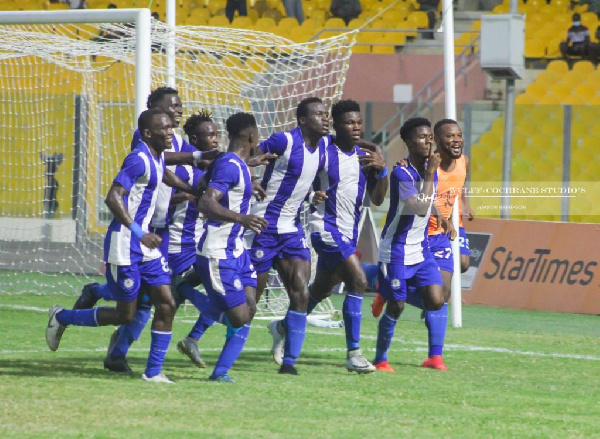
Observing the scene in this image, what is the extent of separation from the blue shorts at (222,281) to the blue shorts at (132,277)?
270mm

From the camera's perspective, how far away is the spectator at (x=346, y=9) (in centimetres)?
2391

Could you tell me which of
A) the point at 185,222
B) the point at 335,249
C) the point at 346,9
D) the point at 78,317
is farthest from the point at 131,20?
the point at 346,9

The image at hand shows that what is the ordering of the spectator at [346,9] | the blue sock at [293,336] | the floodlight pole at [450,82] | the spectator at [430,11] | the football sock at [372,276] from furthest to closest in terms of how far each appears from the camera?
the spectator at [346,9]
the spectator at [430,11]
the floodlight pole at [450,82]
the football sock at [372,276]
the blue sock at [293,336]

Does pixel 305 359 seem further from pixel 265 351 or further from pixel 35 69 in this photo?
pixel 35 69

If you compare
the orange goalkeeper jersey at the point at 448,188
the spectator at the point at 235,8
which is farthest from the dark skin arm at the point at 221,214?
the spectator at the point at 235,8

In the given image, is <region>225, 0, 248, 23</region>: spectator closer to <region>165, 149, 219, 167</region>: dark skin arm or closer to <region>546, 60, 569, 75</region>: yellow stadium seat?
<region>546, 60, 569, 75</region>: yellow stadium seat

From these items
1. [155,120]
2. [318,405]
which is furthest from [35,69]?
[318,405]

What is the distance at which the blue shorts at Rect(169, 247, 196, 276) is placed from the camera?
928 centimetres

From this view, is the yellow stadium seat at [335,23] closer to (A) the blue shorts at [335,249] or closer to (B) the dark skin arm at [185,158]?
(A) the blue shorts at [335,249]

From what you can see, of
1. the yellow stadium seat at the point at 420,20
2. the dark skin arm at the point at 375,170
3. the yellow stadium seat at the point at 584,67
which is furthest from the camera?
the yellow stadium seat at the point at 420,20

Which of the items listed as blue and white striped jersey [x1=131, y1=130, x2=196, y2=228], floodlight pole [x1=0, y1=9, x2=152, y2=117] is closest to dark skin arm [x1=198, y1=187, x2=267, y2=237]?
blue and white striped jersey [x1=131, y1=130, x2=196, y2=228]

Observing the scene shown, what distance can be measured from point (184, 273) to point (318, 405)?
2.31 metres

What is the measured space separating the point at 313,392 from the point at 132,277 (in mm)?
1413

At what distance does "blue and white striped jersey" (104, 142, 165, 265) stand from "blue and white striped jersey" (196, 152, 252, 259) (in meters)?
0.37
